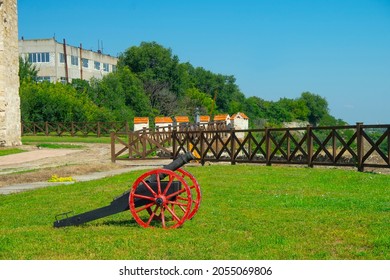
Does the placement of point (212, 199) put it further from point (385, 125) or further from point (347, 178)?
point (385, 125)

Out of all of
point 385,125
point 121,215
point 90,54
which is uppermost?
point 90,54

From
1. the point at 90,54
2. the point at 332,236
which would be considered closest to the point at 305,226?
the point at 332,236

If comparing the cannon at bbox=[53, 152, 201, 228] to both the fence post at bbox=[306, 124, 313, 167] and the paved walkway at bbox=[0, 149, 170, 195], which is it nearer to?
the paved walkway at bbox=[0, 149, 170, 195]

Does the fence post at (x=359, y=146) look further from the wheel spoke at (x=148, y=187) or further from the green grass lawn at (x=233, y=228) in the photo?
the wheel spoke at (x=148, y=187)

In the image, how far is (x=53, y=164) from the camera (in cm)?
2208

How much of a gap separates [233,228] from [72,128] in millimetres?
38312

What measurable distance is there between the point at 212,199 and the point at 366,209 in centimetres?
277

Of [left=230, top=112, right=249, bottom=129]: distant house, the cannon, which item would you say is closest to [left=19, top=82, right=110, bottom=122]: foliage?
[left=230, top=112, right=249, bottom=129]: distant house

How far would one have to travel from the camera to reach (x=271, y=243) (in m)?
6.62

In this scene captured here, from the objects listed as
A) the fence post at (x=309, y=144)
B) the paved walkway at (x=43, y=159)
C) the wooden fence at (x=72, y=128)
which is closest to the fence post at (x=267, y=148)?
the fence post at (x=309, y=144)

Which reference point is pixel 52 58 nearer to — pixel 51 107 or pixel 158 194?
pixel 51 107

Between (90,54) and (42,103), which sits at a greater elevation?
(90,54)

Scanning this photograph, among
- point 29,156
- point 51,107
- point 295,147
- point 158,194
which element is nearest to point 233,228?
point 158,194

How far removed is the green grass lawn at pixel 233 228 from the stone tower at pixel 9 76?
66.6ft
